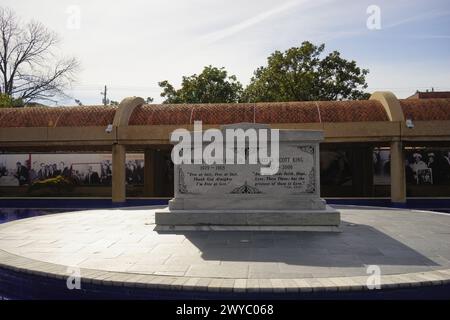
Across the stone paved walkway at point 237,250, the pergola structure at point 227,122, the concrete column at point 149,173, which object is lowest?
the stone paved walkway at point 237,250

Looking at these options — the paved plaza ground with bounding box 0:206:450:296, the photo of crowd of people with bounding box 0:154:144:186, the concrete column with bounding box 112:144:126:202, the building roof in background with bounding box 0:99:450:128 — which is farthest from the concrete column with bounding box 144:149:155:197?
the paved plaza ground with bounding box 0:206:450:296

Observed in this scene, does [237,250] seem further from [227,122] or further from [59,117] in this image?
[59,117]

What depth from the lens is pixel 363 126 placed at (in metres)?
19.3

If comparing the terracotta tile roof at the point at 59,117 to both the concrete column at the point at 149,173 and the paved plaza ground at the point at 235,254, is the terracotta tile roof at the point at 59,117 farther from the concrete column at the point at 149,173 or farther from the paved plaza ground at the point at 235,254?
the paved plaza ground at the point at 235,254

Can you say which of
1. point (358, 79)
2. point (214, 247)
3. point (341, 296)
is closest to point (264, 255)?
point (214, 247)

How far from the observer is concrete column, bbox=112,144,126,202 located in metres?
20.0

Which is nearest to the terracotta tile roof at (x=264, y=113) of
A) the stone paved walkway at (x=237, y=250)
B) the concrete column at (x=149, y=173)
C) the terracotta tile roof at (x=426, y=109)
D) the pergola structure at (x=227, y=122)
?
the pergola structure at (x=227, y=122)

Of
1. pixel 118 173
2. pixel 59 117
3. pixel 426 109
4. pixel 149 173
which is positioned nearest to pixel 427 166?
pixel 426 109

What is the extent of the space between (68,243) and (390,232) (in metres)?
6.76

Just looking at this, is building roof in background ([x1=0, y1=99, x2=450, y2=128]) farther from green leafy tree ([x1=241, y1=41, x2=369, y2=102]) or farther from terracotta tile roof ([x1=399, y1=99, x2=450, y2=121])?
green leafy tree ([x1=241, y1=41, x2=369, y2=102])

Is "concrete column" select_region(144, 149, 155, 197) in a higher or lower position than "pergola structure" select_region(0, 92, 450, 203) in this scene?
lower

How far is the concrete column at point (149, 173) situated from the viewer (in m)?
23.2

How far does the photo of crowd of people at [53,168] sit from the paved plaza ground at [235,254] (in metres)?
10.9
